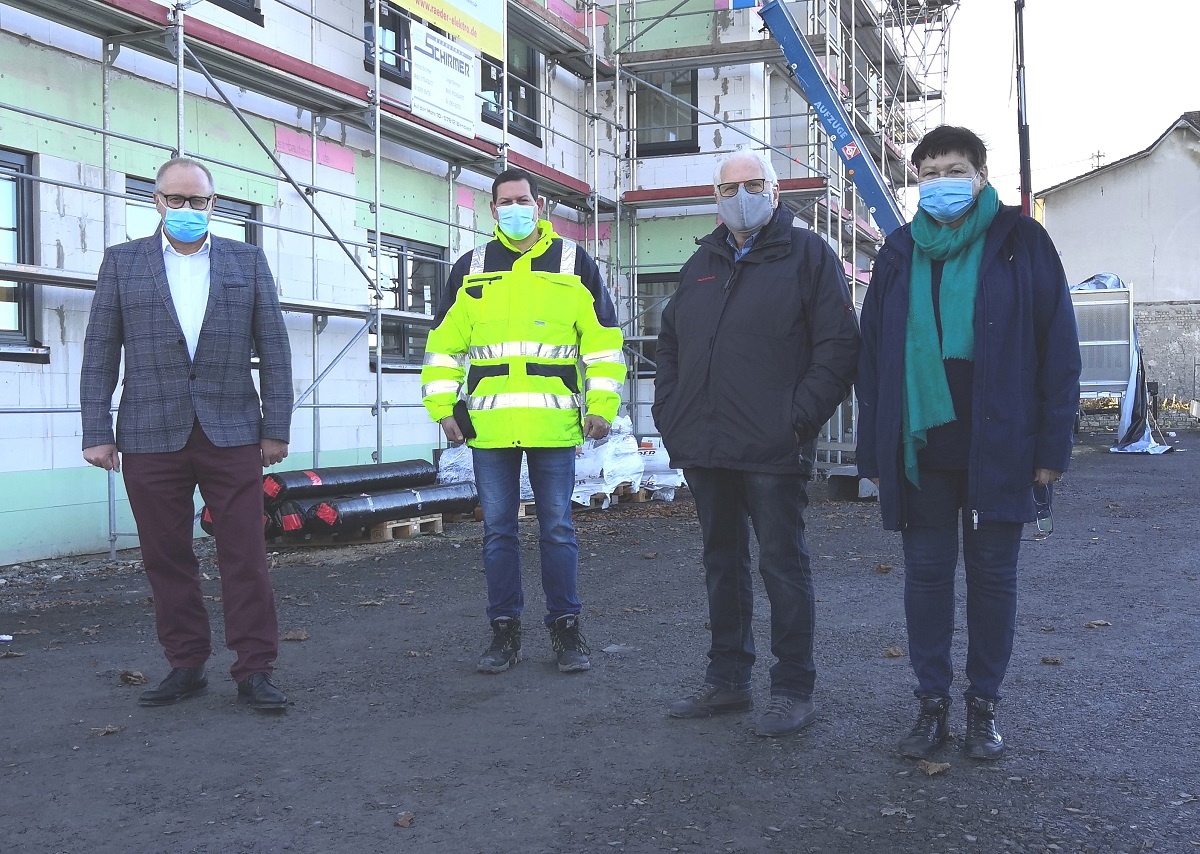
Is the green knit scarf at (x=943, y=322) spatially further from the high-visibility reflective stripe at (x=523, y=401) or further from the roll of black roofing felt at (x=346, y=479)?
the roll of black roofing felt at (x=346, y=479)

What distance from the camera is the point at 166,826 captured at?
320 centimetres

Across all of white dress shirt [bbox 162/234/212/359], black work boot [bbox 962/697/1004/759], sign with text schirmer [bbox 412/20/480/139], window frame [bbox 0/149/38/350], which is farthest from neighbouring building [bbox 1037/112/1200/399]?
white dress shirt [bbox 162/234/212/359]

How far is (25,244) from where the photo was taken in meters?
8.86

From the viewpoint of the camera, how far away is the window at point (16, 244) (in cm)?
872

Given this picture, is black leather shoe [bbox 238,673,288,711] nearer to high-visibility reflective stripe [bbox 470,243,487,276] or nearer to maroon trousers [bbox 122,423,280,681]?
maroon trousers [bbox 122,423,280,681]

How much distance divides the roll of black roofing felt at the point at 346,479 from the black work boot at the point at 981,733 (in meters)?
6.72

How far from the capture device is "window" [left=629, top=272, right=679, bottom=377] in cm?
1797

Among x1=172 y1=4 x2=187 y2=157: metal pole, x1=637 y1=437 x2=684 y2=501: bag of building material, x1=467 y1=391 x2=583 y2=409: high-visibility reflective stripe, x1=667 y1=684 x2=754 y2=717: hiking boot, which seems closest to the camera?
x1=667 y1=684 x2=754 y2=717: hiking boot

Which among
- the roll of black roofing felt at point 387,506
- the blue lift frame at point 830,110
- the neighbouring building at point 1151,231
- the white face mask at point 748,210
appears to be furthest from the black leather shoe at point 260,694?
the neighbouring building at point 1151,231

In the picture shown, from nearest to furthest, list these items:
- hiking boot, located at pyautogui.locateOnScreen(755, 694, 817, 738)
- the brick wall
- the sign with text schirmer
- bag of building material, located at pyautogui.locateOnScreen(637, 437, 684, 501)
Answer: hiking boot, located at pyautogui.locateOnScreen(755, 694, 817, 738) < the sign with text schirmer < bag of building material, located at pyautogui.locateOnScreen(637, 437, 684, 501) < the brick wall

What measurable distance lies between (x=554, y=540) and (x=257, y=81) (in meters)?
7.50

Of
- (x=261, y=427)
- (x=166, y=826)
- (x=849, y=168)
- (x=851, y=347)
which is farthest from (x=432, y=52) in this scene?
(x=166, y=826)

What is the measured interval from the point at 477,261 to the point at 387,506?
5.15 m

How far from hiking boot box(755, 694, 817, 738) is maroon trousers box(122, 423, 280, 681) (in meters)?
1.94
